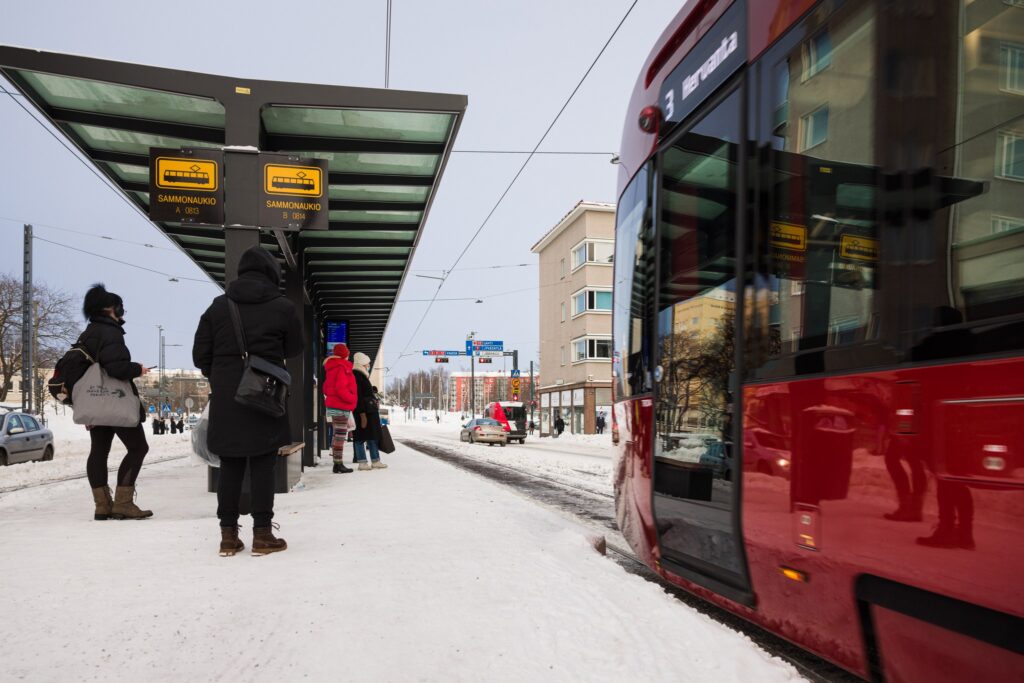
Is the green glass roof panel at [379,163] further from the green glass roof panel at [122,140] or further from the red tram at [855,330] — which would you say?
the red tram at [855,330]

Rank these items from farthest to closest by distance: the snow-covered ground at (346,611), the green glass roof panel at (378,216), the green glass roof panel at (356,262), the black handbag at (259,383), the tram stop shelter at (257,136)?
the green glass roof panel at (356,262) → the green glass roof panel at (378,216) → the tram stop shelter at (257,136) → the black handbag at (259,383) → the snow-covered ground at (346,611)

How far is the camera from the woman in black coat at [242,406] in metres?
4.03

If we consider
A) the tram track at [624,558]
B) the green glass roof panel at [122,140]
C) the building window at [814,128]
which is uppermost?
the green glass roof panel at [122,140]

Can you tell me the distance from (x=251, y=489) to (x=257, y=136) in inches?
166

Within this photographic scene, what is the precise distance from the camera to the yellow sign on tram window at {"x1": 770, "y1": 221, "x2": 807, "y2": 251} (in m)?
2.73

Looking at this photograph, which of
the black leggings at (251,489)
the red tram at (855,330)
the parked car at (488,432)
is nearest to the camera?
the red tram at (855,330)

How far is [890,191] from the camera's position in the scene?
2.28 m

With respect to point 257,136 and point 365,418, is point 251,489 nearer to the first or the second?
point 257,136

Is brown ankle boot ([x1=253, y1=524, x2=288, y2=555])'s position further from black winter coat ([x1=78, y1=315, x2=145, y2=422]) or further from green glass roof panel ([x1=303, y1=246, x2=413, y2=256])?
green glass roof panel ([x1=303, y1=246, x2=413, y2=256])

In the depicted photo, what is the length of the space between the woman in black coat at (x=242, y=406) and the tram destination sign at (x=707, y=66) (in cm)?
250

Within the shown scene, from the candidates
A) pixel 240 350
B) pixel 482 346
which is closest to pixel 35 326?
pixel 482 346

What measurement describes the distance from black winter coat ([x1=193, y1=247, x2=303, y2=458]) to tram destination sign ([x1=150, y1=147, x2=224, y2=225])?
2.92 meters

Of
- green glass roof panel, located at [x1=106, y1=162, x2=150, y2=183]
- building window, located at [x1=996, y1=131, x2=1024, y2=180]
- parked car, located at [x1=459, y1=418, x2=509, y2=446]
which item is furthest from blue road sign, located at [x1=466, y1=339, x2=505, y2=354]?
building window, located at [x1=996, y1=131, x2=1024, y2=180]

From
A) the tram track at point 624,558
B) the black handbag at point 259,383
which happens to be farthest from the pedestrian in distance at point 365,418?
the black handbag at point 259,383
